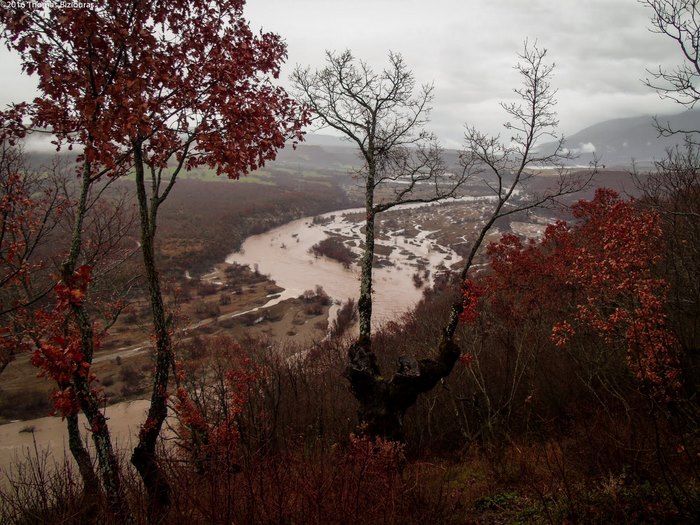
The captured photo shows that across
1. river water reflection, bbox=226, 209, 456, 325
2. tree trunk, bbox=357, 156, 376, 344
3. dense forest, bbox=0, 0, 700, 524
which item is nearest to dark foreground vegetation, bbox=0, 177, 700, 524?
dense forest, bbox=0, 0, 700, 524

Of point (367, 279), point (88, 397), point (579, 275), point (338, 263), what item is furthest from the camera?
point (338, 263)

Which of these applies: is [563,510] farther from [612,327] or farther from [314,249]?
[314,249]

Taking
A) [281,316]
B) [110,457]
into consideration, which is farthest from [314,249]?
[110,457]

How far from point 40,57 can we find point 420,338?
19.6 metres

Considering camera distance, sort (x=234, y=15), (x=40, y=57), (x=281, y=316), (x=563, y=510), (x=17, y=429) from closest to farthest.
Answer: (x=40, y=57), (x=563, y=510), (x=234, y=15), (x=17, y=429), (x=281, y=316)

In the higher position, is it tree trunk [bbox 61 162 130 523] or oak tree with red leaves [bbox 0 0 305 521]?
oak tree with red leaves [bbox 0 0 305 521]

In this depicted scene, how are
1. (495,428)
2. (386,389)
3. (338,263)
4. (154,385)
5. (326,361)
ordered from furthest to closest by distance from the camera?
1. (338,263)
2. (326,361)
3. (495,428)
4. (386,389)
5. (154,385)

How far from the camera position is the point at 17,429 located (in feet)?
53.6

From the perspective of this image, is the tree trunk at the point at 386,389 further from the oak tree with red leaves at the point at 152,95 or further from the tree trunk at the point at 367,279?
the oak tree with red leaves at the point at 152,95

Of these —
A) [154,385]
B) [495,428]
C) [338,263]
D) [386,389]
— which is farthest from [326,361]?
[338,263]

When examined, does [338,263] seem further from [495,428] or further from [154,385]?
[154,385]

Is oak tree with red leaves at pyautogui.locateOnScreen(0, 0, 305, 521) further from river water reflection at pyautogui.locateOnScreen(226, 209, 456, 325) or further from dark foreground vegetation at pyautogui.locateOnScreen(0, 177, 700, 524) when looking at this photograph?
river water reflection at pyautogui.locateOnScreen(226, 209, 456, 325)

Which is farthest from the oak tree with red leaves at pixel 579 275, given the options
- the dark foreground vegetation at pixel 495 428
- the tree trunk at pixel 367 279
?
the tree trunk at pixel 367 279

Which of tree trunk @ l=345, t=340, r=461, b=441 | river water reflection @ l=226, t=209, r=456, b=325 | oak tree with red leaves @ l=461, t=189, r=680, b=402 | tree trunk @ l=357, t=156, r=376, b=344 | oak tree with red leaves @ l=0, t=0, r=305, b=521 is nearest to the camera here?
oak tree with red leaves @ l=0, t=0, r=305, b=521
